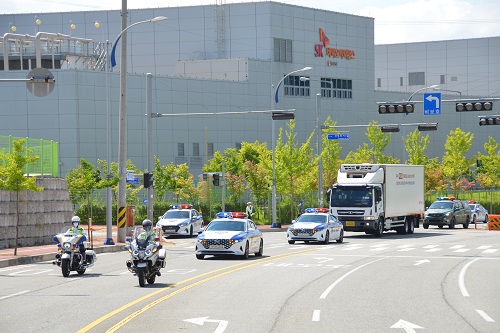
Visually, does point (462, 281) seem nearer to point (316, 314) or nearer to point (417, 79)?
point (316, 314)

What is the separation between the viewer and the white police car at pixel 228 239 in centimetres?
3167

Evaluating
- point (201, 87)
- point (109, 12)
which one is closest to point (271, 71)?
point (201, 87)

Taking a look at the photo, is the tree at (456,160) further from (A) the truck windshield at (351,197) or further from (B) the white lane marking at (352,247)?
(B) the white lane marking at (352,247)

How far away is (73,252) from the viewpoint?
25.7 m

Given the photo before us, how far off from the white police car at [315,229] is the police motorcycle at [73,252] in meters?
17.2

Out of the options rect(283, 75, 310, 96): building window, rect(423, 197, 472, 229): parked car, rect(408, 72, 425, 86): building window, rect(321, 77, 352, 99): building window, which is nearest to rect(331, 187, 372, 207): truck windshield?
rect(423, 197, 472, 229): parked car

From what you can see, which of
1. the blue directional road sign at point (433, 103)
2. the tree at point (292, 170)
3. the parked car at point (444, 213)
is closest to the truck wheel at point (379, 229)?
the blue directional road sign at point (433, 103)

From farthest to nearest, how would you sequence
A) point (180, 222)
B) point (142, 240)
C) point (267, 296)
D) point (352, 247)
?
point (180, 222)
point (352, 247)
point (142, 240)
point (267, 296)

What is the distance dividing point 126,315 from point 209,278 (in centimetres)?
799

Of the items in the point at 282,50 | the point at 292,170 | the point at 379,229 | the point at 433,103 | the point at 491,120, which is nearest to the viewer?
the point at 491,120

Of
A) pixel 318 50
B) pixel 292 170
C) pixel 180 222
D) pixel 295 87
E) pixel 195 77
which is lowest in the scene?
pixel 180 222

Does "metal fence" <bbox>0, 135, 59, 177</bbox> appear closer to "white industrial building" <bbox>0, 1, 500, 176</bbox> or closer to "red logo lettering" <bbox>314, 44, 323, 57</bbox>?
"white industrial building" <bbox>0, 1, 500, 176</bbox>

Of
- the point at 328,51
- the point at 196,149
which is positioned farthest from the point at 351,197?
the point at 328,51

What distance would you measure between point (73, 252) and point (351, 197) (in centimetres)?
2425
